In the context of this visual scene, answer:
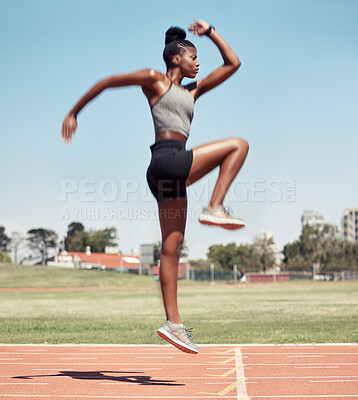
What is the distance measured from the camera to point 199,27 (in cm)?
416

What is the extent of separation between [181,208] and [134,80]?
100 cm

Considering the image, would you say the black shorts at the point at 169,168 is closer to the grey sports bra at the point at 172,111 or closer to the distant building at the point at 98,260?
the grey sports bra at the point at 172,111

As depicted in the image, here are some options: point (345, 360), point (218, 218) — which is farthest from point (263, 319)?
point (218, 218)

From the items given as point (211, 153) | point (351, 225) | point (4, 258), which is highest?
point (351, 225)

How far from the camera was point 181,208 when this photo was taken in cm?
428

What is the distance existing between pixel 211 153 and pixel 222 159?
0.10 meters

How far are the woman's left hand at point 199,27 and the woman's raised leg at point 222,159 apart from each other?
0.83m

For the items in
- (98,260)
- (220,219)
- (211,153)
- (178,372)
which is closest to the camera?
(220,219)

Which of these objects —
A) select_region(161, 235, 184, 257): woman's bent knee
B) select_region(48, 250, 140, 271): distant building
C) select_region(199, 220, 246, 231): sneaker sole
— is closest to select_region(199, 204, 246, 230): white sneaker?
select_region(199, 220, 246, 231): sneaker sole

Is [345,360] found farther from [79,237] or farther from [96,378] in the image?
[79,237]

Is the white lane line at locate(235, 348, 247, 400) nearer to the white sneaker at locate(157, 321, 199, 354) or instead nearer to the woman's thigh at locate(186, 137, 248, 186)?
the white sneaker at locate(157, 321, 199, 354)

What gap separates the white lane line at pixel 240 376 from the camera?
4852mm

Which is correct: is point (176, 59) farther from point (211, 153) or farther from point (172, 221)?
point (172, 221)

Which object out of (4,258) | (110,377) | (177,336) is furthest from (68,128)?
(4,258)
